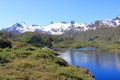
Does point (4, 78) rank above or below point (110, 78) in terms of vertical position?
above

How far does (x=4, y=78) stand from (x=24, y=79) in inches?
188

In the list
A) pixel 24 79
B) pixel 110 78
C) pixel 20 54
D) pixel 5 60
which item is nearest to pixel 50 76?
pixel 24 79

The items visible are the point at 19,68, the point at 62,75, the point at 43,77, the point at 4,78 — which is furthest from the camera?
the point at 19,68

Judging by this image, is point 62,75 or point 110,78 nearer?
point 62,75

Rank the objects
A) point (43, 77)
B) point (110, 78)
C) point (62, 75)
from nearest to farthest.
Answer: point (43, 77) → point (62, 75) → point (110, 78)

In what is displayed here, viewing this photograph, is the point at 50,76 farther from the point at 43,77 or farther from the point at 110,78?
the point at 110,78

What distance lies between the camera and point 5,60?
95312 millimetres

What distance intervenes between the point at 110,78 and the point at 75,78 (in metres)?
31.9

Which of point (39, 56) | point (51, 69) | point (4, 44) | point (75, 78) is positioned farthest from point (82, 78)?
point (4, 44)

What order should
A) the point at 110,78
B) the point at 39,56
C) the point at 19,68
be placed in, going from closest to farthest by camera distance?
the point at 19,68, the point at 110,78, the point at 39,56

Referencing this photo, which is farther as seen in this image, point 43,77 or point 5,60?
point 5,60

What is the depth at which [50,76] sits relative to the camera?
233 feet

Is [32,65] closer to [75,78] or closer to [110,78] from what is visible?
[75,78]

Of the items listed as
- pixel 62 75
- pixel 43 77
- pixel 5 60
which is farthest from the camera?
pixel 5 60
